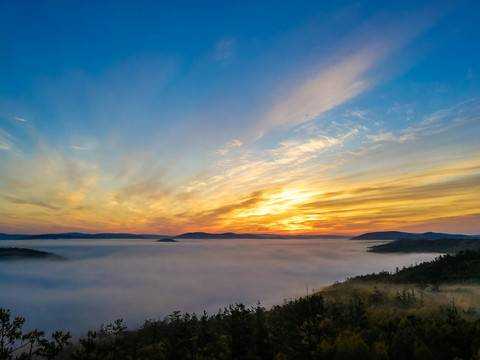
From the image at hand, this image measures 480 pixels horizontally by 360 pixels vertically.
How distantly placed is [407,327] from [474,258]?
54.1m

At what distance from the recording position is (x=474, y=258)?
6438 centimetres

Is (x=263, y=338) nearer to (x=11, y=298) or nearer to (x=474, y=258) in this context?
(x=474, y=258)

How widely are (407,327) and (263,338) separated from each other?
55.9 feet

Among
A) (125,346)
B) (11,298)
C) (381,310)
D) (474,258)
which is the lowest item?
(11,298)

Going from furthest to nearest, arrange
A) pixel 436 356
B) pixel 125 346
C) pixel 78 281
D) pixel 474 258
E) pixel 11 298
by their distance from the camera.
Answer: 1. pixel 78 281
2. pixel 11 298
3. pixel 474 258
4. pixel 125 346
5. pixel 436 356

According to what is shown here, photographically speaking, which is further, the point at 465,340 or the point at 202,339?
the point at 202,339

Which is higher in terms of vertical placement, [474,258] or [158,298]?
[474,258]

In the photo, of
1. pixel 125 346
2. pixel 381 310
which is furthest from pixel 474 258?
pixel 125 346

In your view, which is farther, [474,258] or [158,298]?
[158,298]

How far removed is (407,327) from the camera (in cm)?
2817

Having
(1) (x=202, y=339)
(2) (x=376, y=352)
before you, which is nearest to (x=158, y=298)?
(1) (x=202, y=339)

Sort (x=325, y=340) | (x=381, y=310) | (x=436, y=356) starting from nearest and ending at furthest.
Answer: (x=436, y=356) → (x=325, y=340) → (x=381, y=310)

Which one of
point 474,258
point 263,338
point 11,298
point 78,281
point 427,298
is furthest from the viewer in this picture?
point 78,281

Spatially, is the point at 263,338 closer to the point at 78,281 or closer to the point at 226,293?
the point at 226,293
